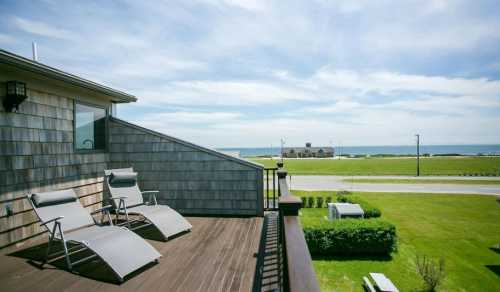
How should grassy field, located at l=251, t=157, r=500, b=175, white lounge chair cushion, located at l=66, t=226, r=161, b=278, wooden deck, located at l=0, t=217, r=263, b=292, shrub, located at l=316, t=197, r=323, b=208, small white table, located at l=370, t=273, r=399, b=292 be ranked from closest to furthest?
wooden deck, located at l=0, t=217, r=263, b=292
white lounge chair cushion, located at l=66, t=226, r=161, b=278
small white table, located at l=370, t=273, r=399, b=292
shrub, located at l=316, t=197, r=323, b=208
grassy field, located at l=251, t=157, r=500, b=175

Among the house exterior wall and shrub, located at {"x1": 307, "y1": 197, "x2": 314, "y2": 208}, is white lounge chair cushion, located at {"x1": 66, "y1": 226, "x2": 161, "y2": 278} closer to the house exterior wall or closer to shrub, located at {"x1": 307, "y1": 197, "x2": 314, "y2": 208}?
the house exterior wall

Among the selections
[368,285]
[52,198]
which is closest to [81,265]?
[52,198]

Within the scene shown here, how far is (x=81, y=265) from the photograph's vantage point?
3273 millimetres

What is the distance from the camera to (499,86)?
59.7ft

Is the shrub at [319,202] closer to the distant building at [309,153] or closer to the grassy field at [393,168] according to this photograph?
the grassy field at [393,168]

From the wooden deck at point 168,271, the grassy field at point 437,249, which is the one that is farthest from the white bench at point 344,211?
the wooden deck at point 168,271

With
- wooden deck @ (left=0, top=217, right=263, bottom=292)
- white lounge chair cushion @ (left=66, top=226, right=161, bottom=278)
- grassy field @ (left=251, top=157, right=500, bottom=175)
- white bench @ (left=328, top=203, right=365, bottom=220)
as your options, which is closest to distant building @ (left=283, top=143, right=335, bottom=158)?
grassy field @ (left=251, top=157, right=500, bottom=175)

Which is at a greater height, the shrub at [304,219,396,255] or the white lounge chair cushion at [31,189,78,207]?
the white lounge chair cushion at [31,189,78,207]

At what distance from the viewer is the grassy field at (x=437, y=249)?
269 inches

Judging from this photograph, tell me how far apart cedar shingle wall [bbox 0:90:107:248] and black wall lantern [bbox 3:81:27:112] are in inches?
3.9

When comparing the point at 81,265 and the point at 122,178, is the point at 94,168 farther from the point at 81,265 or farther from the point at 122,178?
the point at 81,265

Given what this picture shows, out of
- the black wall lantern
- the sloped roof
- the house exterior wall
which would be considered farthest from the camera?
the house exterior wall

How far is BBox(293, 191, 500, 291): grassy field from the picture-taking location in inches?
269

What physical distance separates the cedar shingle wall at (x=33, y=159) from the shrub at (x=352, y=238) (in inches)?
247
